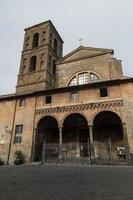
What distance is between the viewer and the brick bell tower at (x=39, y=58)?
1051 inches

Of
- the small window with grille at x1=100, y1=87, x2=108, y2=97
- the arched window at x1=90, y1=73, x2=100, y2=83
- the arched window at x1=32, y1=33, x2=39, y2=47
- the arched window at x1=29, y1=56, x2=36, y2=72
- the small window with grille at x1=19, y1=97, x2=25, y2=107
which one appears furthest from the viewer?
the arched window at x1=32, y1=33, x2=39, y2=47

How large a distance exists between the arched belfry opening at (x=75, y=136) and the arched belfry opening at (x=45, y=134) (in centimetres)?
130

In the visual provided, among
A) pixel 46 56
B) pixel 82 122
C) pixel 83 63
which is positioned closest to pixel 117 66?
pixel 83 63

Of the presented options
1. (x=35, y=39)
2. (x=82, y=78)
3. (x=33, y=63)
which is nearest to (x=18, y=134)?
(x=82, y=78)

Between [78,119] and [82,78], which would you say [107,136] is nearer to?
[78,119]

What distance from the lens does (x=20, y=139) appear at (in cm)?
1848

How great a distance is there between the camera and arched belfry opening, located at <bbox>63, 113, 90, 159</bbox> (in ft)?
63.1

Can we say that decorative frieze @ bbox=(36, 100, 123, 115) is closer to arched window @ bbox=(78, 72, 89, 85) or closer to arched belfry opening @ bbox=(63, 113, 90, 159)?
arched belfry opening @ bbox=(63, 113, 90, 159)

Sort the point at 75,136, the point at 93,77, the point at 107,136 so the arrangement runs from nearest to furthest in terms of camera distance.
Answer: the point at 107,136
the point at 75,136
the point at 93,77

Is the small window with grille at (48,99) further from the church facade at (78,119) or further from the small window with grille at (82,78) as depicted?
the small window with grille at (82,78)

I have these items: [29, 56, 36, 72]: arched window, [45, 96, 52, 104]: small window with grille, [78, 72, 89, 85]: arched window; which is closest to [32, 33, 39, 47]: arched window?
[29, 56, 36, 72]: arched window

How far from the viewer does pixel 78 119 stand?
19.5 metres

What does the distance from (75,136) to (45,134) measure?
3369mm

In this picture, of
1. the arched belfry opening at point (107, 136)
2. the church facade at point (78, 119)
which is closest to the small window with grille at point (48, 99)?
the church facade at point (78, 119)
